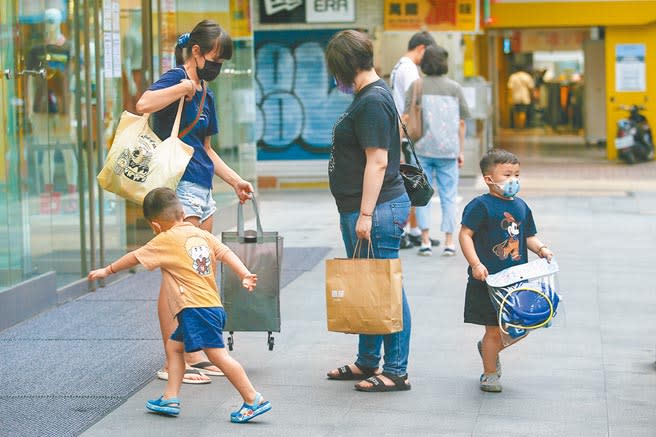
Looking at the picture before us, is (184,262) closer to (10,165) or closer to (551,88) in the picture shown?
(10,165)

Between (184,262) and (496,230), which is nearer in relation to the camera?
(184,262)

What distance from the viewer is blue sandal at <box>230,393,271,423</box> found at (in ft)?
18.3

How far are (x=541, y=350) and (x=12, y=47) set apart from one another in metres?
3.84

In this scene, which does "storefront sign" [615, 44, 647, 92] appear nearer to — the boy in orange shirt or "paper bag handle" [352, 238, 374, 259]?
"paper bag handle" [352, 238, 374, 259]

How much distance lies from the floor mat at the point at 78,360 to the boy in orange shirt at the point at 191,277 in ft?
2.06

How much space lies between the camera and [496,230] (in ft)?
20.0

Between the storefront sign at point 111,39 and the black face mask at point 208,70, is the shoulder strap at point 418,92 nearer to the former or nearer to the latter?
the storefront sign at point 111,39

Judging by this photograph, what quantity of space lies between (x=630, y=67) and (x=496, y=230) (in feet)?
59.4

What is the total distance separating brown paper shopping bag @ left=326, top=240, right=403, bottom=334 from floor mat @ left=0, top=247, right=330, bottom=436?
3.76 feet

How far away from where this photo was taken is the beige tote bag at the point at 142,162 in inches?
240

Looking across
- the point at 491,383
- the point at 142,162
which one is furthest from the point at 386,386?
the point at 142,162

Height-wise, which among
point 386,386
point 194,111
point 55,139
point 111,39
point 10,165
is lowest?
point 386,386

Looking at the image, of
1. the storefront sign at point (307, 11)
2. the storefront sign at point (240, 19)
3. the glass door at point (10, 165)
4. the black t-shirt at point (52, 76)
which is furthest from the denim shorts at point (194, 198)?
the storefront sign at point (307, 11)

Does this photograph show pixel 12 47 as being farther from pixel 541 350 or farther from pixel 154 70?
pixel 541 350
